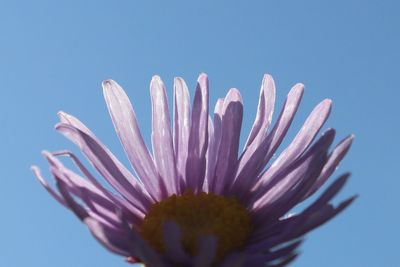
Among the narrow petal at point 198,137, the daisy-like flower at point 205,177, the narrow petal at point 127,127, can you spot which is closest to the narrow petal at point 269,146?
the daisy-like flower at point 205,177

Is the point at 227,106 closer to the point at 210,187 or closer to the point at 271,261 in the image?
the point at 210,187

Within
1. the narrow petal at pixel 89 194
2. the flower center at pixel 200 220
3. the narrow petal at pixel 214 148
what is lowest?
the flower center at pixel 200 220

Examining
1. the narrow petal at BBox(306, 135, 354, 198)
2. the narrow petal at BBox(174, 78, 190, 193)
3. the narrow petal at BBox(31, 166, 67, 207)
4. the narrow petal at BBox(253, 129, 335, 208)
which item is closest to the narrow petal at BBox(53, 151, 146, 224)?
the narrow petal at BBox(31, 166, 67, 207)

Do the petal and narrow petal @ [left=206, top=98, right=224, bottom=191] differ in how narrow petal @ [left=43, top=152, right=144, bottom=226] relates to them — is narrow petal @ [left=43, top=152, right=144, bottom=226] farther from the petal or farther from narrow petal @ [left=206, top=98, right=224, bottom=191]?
narrow petal @ [left=206, top=98, right=224, bottom=191]

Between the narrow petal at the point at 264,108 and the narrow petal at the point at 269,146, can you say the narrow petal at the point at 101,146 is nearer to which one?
the narrow petal at the point at 269,146

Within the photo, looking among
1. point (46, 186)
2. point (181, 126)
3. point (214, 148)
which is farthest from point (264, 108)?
point (46, 186)

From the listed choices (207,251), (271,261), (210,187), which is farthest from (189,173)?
(207,251)
